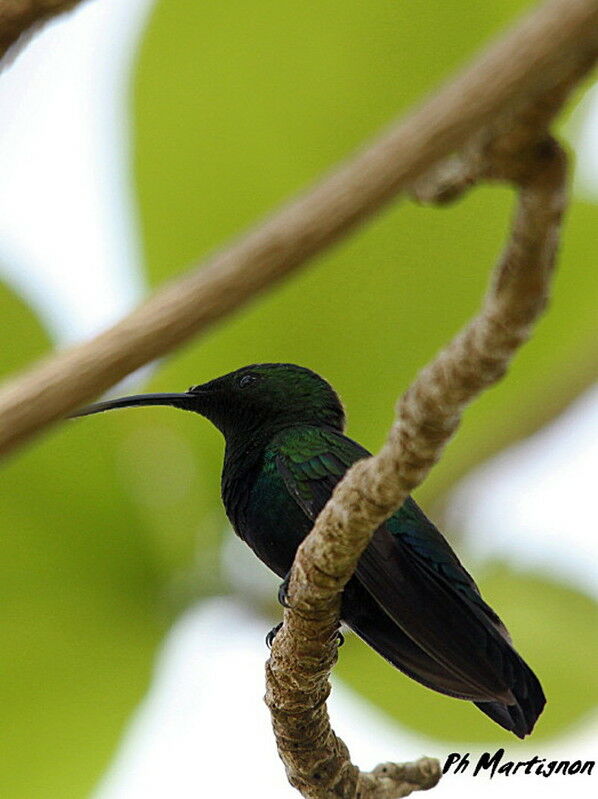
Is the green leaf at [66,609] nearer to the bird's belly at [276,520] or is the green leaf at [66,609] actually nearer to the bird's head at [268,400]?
the bird's belly at [276,520]

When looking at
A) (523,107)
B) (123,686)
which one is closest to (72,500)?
(123,686)

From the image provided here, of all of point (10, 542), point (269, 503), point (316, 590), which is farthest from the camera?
point (269, 503)

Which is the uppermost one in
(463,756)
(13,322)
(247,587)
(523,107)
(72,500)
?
(13,322)

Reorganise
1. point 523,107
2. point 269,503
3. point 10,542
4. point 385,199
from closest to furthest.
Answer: point 385,199
point 523,107
point 10,542
point 269,503

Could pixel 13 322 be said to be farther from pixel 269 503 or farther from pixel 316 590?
pixel 269 503

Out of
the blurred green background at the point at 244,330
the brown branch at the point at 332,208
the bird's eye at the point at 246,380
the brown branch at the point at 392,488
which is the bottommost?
the brown branch at the point at 332,208

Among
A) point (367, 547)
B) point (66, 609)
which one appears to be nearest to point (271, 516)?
point (367, 547)

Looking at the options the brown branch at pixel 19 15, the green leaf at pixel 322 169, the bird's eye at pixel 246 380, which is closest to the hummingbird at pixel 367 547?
the bird's eye at pixel 246 380

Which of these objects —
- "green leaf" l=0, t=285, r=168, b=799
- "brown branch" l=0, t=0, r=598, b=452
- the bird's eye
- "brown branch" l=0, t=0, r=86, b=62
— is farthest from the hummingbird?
"brown branch" l=0, t=0, r=598, b=452
